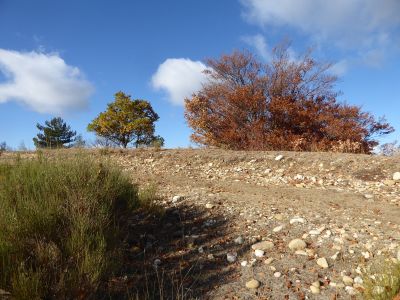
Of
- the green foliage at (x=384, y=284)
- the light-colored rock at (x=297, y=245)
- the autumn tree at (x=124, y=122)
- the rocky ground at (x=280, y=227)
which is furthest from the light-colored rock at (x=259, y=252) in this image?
the autumn tree at (x=124, y=122)

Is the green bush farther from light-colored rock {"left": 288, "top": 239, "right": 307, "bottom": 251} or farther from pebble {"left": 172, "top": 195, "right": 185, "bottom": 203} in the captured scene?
light-colored rock {"left": 288, "top": 239, "right": 307, "bottom": 251}

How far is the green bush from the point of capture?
280 centimetres

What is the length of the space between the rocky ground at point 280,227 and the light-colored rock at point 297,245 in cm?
1

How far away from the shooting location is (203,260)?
3.70 m

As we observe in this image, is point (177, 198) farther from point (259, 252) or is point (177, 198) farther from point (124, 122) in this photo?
point (124, 122)

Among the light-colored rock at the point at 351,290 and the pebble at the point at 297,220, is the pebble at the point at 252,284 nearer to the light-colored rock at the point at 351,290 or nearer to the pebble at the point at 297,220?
the light-colored rock at the point at 351,290

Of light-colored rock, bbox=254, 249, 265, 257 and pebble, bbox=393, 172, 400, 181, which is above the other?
pebble, bbox=393, 172, 400, 181

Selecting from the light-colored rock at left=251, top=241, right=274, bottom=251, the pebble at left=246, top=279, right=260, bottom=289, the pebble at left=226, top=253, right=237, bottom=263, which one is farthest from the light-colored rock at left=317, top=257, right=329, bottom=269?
the pebble at left=226, top=253, right=237, bottom=263

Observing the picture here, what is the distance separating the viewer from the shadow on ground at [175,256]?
321 cm

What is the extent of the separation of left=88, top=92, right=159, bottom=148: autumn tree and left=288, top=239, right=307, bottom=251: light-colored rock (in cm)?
2091

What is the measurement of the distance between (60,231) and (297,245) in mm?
2315

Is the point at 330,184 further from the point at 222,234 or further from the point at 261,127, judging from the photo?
the point at 261,127

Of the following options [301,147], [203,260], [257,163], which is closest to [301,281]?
[203,260]

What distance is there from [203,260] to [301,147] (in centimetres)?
848
